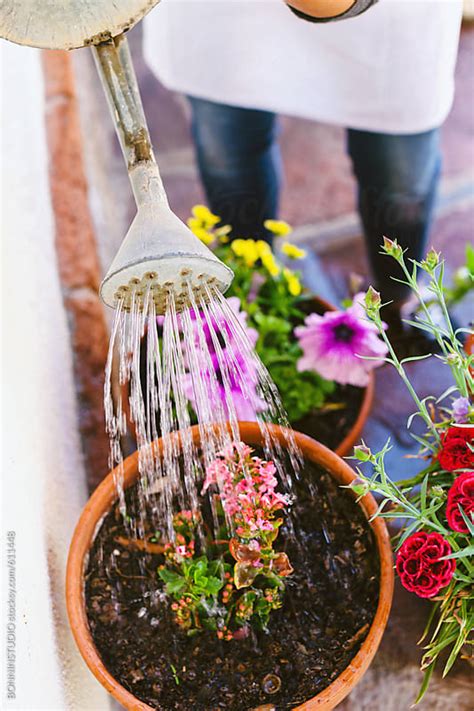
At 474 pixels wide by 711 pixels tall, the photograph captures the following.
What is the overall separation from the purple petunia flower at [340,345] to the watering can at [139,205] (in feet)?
1.24

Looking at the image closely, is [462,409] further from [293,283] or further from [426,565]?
[293,283]

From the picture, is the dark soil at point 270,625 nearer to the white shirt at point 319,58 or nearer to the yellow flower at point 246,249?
the yellow flower at point 246,249

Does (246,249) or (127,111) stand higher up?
(127,111)

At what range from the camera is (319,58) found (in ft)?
3.41

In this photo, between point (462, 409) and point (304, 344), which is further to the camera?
point (304, 344)

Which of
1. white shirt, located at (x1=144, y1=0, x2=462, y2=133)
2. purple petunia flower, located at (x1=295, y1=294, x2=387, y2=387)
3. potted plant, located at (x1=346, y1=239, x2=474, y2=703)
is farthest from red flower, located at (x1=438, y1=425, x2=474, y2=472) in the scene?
white shirt, located at (x1=144, y1=0, x2=462, y2=133)

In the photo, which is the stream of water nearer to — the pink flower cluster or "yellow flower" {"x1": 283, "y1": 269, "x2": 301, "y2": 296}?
the pink flower cluster

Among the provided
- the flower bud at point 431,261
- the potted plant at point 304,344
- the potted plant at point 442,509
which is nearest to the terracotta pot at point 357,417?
the potted plant at point 304,344

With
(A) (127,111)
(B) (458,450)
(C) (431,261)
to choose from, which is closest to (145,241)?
(A) (127,111)

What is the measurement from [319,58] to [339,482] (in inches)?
22.0

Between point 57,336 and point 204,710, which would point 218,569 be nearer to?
point 204,710

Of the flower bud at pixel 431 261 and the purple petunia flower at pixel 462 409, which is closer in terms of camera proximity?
the flower bud at pixel 431 261

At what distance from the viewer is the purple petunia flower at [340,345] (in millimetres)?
980

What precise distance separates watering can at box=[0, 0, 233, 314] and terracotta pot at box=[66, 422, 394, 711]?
0.98 feet
